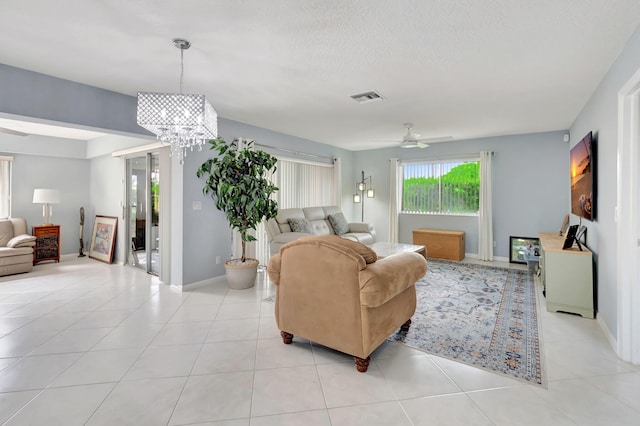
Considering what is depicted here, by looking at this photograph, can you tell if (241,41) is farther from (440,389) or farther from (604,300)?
(604,300)

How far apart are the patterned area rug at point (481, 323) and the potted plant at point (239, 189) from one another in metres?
2.29

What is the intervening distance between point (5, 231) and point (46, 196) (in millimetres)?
818

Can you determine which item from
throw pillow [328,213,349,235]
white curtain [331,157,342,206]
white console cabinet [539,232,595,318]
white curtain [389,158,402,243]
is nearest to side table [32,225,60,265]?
throw pillow [328,213,349,235]

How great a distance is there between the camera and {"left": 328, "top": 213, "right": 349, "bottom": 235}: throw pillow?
634 cm

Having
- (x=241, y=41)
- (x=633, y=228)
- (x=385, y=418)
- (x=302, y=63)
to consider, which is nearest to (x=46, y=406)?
(x=385, y=418)

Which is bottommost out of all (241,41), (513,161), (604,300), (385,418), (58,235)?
(385,418)

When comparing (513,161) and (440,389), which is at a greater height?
(513,161)

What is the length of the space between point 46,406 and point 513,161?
695 cm

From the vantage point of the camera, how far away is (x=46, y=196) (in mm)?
5793

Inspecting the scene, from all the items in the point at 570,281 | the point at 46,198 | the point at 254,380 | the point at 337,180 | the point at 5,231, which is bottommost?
the point at 254,380

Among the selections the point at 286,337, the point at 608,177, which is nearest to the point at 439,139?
the point at 608,177

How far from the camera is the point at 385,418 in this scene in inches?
69.3

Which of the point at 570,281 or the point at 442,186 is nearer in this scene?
the point at 570,281

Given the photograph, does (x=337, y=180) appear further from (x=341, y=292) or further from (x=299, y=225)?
(x=341, y=292)
